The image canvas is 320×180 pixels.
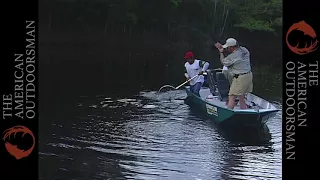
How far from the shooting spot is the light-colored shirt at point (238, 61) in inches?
454

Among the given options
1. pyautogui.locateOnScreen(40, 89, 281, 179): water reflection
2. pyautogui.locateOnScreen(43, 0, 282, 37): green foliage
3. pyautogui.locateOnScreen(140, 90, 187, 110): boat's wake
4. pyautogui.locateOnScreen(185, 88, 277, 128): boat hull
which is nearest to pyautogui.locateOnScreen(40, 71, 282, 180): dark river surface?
pyautogui.locateOnScreen(40, 89, 281, 179): water reflection

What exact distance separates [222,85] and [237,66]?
168 centimetres

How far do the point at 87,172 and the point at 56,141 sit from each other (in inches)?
91.4

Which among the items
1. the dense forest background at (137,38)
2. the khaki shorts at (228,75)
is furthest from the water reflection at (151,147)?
the dense forest background at (137,38)

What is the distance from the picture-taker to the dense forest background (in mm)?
22047

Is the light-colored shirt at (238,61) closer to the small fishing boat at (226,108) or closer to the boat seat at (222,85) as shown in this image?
the small fishing boat at (226,108)
